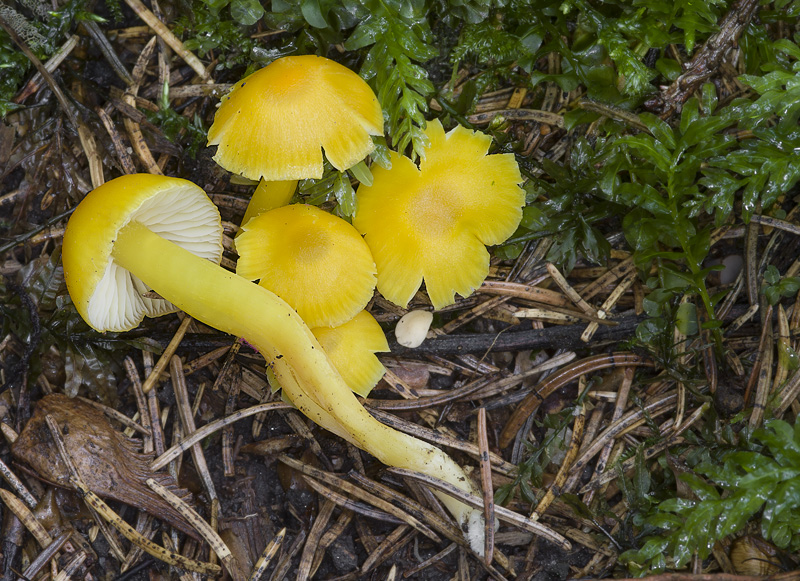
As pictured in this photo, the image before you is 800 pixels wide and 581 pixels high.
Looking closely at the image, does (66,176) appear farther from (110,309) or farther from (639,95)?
(639,95)

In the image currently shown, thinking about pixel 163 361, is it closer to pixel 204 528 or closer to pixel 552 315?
pixel 204 528

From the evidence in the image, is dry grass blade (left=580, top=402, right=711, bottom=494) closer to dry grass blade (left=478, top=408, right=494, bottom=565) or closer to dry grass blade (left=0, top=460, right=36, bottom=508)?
dry grass blade (left=478, top=408, right=494, bottom=565)

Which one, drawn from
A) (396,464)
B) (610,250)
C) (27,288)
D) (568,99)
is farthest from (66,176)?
(610,250)

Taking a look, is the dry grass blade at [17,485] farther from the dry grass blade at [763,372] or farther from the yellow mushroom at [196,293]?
the dry grass blade at [763,372]

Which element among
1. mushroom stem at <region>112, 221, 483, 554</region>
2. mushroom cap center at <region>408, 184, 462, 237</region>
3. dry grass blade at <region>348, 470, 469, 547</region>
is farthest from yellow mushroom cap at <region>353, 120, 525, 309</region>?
dry grass blade at <region>348, 470, 469, 547</region>

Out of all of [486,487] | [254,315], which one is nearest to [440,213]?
[254,315]

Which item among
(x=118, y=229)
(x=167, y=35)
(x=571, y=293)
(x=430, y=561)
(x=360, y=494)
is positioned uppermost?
(x=167, y=35)
